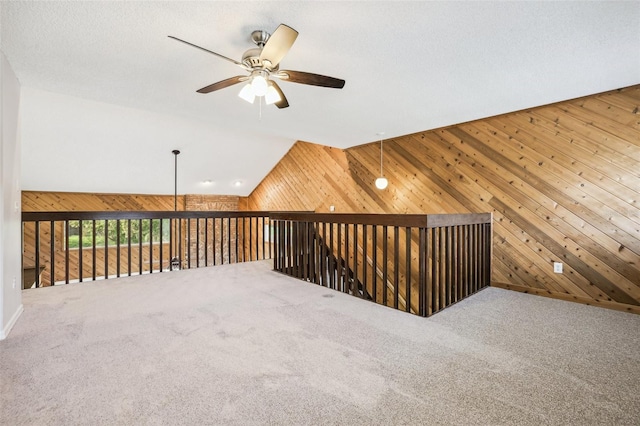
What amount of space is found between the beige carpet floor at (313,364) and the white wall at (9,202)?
0.64 ft

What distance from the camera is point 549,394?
1559 millimetres

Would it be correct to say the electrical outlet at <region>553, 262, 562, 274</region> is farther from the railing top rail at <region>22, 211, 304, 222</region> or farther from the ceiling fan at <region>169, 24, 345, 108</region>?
the railing top rail at <region>22, 211, 304, 222</region>

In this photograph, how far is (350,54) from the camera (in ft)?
7.82

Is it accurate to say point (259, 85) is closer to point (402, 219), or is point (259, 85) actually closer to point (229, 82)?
point (229, 82)

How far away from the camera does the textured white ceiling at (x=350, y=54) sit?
6.16 feet

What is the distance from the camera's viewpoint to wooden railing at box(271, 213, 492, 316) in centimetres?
271

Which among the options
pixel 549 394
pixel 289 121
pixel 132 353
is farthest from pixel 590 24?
pixel 132 353

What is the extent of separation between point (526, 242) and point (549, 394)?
2513 mm

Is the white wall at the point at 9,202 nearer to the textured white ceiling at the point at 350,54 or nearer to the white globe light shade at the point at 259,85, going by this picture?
the textured white ceiling at the point at 350,54

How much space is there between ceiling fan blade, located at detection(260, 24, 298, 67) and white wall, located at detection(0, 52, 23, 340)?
1958mm

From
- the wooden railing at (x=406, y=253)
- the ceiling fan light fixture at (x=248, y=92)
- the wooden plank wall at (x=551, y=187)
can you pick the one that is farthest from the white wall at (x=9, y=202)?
the wooden plank wall at (x=551, y=187)

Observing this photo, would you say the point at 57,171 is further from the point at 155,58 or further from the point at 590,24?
the point at 590,24

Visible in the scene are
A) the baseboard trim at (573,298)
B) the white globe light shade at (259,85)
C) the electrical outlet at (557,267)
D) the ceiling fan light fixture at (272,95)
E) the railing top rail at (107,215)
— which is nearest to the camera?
the white globe light shade at (259,85)

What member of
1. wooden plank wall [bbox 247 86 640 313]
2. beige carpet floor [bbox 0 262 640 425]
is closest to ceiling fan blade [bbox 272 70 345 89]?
beige carpet floor [bbox 0 262 640 425]
